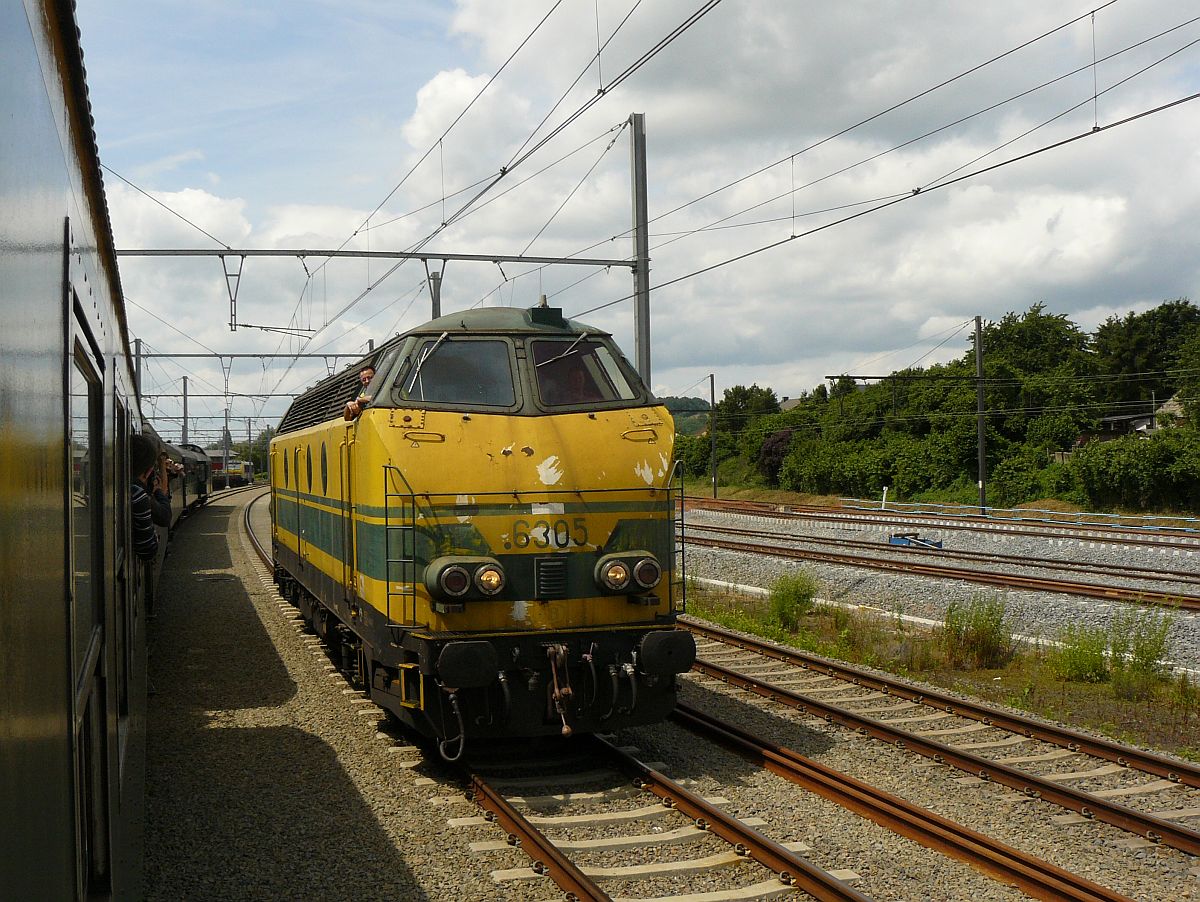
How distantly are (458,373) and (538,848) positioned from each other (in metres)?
3.65

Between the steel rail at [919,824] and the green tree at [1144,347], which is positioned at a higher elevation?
the green tree at [1144,347]

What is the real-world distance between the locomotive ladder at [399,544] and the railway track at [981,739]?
13.0 feet

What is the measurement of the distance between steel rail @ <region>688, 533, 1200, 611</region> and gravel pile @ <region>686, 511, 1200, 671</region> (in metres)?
0.32

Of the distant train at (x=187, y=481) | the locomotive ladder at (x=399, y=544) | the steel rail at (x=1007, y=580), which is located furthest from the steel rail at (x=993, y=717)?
the distant train at (x=187, y=481)

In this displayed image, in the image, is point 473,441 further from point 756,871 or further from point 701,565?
point 701,565

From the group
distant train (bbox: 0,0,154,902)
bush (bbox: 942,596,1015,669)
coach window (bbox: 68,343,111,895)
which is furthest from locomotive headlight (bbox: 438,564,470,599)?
bush (bbox: 942,596,1015,669)

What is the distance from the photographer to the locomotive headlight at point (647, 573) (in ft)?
25.3

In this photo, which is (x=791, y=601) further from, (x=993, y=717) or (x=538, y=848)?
(x=538, y=848)

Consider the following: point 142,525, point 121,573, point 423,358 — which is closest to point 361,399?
point 423,358

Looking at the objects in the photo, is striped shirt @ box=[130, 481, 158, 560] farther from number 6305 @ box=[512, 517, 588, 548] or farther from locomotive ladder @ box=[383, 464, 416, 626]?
number 6305 @ box=[512, 517, 588, 548]

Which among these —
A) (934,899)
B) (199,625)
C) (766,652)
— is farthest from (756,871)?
(199,625)

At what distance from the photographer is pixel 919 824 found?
20.8ft

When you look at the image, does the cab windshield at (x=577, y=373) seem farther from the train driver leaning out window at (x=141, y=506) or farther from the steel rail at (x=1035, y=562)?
the steel rail at (x=1035, y=562)

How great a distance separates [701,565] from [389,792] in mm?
14587
